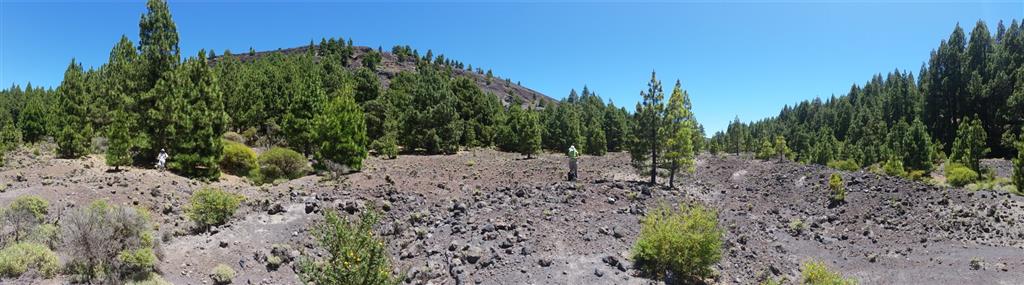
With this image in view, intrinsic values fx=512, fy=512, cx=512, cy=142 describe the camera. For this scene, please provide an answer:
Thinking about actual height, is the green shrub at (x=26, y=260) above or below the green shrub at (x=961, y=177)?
below

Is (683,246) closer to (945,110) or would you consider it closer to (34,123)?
(34,123)

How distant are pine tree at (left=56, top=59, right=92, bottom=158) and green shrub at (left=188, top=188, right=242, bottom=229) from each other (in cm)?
1792

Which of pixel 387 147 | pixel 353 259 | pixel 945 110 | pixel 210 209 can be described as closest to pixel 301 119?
pixel 387 147

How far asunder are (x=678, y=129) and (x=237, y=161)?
24.3m

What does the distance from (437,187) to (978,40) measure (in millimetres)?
82211

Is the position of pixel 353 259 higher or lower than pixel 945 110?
lower

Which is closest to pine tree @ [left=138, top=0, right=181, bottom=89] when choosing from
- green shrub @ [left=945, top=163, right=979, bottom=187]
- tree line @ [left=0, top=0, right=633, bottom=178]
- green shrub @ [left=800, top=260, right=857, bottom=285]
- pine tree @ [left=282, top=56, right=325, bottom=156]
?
tree line @ [left=0, top=0, right=633, bottom=178]

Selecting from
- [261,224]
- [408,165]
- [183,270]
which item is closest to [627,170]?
[408,165]

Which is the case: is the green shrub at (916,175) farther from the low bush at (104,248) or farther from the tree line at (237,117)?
the low bush at (104,248)

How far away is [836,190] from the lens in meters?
26.8

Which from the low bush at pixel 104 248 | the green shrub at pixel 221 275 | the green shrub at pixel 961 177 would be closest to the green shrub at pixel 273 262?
the green shrub at pixel 221 275

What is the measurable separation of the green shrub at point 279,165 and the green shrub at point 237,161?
210cm

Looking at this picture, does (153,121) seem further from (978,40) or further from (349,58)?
(349,58)

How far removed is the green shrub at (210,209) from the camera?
15.6 meters
